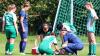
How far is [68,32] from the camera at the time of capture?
38.6 ft

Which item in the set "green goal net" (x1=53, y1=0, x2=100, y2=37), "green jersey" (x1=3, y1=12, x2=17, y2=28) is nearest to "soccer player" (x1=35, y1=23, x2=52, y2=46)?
"green jersey" (x1=3, y1=12, x2=17, y2=28)

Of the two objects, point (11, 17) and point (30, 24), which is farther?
point (30, 24)

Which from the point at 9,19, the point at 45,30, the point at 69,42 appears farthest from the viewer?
the point at 9,19

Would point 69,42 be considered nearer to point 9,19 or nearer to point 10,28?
point 10,28

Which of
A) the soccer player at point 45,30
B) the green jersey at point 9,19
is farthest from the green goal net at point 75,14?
the green jersey at point 9,19

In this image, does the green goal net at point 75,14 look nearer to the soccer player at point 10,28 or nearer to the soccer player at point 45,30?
the soccer player at point 45,30

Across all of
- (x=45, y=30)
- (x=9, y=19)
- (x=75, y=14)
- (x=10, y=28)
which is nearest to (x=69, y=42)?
(x=45, y=30)

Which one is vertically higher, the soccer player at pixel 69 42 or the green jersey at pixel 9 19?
the green jersey at pixel 9 19

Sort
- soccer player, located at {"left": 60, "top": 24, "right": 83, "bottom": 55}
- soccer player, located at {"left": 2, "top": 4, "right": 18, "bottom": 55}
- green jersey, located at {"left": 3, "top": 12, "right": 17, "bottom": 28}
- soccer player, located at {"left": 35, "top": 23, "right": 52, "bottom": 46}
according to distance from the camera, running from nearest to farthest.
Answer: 1. soccer player, located at {"left": 60, "top": 24, "right": 83, "bottom": 55}
2. soccer player, located at {"left": 35, "top": 23, "right": 52, "bottom": 46}
3. soccer player, located at {"left": 2, "top": 4, "right": 18, "bottom": 55}
4. green jersey, located at {"left": 3, "top": 12, "right": 17, "bottom": 28}

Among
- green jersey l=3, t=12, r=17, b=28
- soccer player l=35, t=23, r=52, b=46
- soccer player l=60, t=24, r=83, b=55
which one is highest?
green jersey l=3, t=12, r=17, b=28

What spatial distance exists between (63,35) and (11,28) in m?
1.80

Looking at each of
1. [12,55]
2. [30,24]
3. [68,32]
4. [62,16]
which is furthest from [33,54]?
[30,24]

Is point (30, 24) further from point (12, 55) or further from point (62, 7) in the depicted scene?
point (12, 55)

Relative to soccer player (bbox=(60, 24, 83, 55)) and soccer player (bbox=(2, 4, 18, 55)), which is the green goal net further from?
soccer player (bbox=(60, 24, 83, 55))
